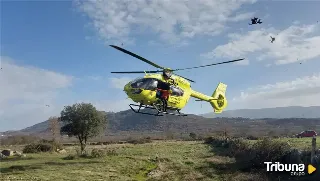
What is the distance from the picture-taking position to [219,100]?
156 feet

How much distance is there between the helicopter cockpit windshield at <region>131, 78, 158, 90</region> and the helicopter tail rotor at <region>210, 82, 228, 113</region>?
15.0m

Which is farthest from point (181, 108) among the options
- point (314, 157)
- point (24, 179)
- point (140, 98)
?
point (24, 179)

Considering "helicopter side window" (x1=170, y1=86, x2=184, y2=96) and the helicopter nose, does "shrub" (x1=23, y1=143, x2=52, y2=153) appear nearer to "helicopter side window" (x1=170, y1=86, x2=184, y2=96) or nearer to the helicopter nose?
the helicopter nose

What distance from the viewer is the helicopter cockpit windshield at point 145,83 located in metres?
32.9

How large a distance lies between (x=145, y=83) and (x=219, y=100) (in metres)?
17.7

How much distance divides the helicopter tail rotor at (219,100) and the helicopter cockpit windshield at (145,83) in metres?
15.0

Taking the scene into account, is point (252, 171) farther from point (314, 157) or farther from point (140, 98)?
point (140, 98)

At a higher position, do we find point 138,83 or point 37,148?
point 138,83

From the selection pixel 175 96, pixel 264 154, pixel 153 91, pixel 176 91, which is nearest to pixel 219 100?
pixel 264 154

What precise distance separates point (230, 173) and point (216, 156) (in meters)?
12.7

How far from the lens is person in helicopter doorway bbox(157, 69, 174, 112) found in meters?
34.4

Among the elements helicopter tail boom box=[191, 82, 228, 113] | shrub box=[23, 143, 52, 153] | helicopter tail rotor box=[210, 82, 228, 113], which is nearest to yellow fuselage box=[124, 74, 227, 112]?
helicopter tail boom box=[191, 82, 228, 113]

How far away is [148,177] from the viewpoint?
3922 cm

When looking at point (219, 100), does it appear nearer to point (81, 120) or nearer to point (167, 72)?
point (167, 72)
